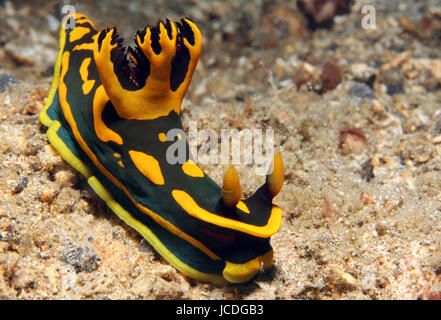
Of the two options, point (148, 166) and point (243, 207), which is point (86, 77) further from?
point (243, 207)

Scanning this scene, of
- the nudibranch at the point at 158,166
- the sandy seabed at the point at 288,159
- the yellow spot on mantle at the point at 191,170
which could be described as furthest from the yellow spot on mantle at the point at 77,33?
the yellow spot on mantle at the point at 191,170

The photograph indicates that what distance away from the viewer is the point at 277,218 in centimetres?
272

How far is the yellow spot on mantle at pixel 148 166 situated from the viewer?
2854 millimetres

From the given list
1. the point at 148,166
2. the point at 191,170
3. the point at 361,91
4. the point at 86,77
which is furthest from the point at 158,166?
the point at 361,91

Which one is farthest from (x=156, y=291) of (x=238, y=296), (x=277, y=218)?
(x=277, y=218)

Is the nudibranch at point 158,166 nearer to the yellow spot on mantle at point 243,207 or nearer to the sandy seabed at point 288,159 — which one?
the yellow spot on mantle at point 243,207

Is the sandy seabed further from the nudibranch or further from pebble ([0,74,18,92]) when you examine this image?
the nudibranch

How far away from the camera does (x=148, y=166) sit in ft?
9.52

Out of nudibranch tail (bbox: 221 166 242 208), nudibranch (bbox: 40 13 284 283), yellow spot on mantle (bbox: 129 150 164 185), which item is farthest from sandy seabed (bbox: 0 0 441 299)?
nudibranch tail (bbox: 221 166 242 208)

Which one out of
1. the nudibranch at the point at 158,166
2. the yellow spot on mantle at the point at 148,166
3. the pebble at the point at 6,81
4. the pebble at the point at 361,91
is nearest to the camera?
the nudibranch at the point at 158,166

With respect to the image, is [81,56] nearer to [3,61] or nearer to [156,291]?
[156,291]

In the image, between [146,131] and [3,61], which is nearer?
[146,131]
